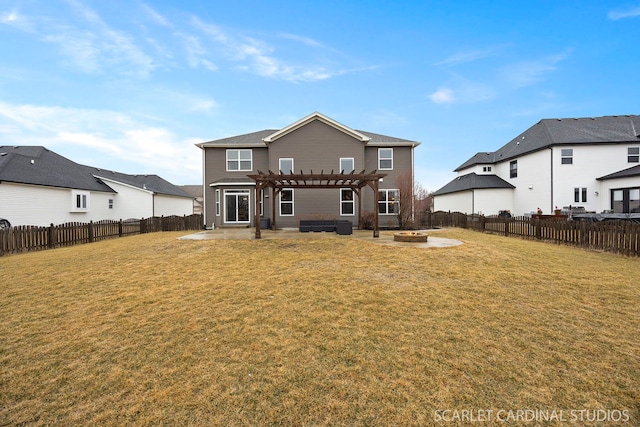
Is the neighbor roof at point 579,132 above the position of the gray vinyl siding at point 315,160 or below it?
above

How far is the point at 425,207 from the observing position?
25.1m

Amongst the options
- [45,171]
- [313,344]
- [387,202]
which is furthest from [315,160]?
[45,171]

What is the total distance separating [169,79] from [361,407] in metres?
24.7

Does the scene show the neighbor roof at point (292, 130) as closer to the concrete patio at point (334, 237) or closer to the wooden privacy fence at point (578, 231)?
the concrete patio at point (334, 237)

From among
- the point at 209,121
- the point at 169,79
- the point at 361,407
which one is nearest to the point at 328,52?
the point at 169,79

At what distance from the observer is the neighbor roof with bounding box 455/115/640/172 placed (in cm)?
2323

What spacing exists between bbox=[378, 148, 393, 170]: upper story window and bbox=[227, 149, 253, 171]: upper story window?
10028 mm

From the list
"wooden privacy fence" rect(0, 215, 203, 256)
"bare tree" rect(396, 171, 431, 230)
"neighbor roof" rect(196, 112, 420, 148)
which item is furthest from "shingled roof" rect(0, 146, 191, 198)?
"bare tree" rect(396, 171, 431, 230)

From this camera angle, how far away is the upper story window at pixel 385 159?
795 inches

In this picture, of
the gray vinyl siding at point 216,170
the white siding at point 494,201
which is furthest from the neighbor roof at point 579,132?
the gray vinyl siding at point 216,170

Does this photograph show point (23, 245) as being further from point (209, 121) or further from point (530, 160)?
point (530, 160)

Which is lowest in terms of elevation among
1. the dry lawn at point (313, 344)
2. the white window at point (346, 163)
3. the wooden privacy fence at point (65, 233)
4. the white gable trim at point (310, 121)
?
the dry lawn at point (313, 344)

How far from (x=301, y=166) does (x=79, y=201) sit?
2027 cm

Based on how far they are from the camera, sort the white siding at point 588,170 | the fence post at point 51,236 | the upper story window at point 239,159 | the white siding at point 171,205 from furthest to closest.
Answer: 1. the white siding at point 171,205
2. the white siding at point 588,170
3. the upper story window at point 239,159
4. the fence post at point 51,236
